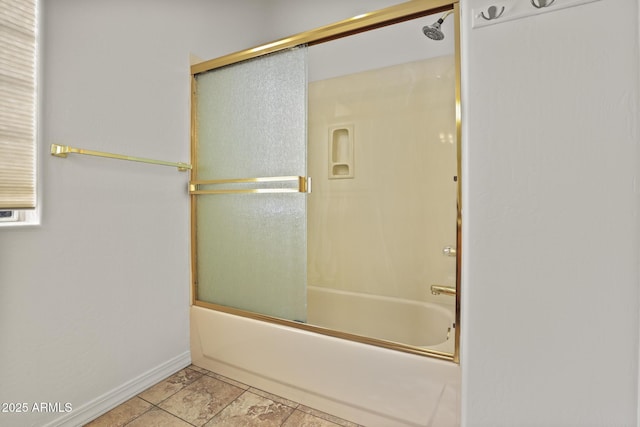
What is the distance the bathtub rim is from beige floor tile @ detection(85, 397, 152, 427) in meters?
0.46

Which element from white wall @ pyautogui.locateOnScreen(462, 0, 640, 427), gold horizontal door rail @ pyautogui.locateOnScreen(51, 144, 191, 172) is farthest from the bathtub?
gold horizontal door rail @ pyautogui.locateOnScreen(51, 144, 191, 172)

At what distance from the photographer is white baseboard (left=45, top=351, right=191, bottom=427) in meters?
1.09

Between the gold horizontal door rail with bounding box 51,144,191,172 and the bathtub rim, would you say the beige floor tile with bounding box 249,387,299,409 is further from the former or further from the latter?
the gold horizontal door rail with bounding box 51,144,191,172

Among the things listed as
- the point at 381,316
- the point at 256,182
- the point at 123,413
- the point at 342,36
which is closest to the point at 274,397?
the point at 123,413

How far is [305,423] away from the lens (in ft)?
3.77

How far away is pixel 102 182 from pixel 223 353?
3.11 ft

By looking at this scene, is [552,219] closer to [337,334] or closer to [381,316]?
[337,334]

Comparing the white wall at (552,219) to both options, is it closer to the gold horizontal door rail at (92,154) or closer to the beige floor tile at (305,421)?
the beige floor tile at (305,421)

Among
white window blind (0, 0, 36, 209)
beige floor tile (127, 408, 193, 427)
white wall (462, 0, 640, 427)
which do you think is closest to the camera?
white wall (462, 0, 640, 427)

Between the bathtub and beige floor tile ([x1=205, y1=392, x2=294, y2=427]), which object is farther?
beige floor tile ([x1=205, y1=392, x2=294, y2=427])

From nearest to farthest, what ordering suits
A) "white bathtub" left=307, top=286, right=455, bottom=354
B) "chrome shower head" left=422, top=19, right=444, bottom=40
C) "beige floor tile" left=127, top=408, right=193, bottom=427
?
"beige floor tile" left=127, top=408, right=193, bottom=427 → "chrome shower head" left=422, top=19, right=444, bottom=40 → "white bathtub" left=307, top=286, right=455, bottom=354

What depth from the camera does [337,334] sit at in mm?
1190

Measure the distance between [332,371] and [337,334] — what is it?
149 mm

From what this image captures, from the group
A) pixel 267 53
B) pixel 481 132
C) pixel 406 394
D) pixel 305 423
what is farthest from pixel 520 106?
pixel 305 423
